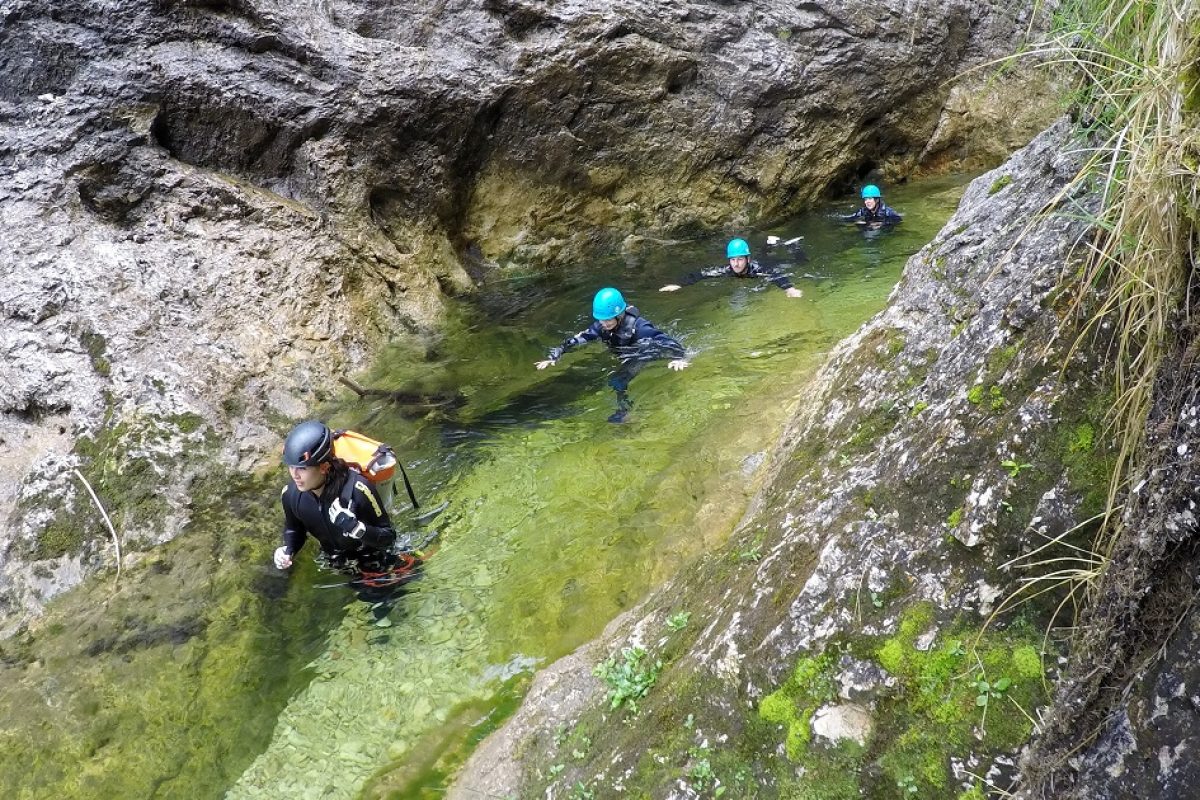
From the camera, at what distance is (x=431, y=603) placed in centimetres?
531

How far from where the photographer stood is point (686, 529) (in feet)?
17.6

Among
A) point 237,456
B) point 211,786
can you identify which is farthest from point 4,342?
point 211,786

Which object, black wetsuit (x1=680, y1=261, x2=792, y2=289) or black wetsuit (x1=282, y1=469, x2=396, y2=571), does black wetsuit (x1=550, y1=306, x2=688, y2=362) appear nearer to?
black wetsuit (x1=680, y1=261, x2=792, y2=289)

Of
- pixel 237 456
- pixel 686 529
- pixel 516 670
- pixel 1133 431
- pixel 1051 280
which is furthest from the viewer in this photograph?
pixel 237 456

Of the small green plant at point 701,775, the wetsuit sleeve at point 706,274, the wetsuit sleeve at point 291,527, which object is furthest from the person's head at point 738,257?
the small green plant at point 701,775

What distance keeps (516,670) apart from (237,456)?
4.17 meters

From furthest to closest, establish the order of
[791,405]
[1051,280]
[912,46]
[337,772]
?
[912,46]
[791,405]
[337,772]
[1051,280]

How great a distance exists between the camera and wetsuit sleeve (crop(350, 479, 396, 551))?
17.6 ft

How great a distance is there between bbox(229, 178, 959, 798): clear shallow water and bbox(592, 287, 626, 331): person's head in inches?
29.2

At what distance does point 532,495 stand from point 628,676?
3197 millimetres

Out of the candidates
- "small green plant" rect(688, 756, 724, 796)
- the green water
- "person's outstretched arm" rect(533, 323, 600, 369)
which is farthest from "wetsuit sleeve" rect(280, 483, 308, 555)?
"small green plant" rect(688, 756, 724, 796)

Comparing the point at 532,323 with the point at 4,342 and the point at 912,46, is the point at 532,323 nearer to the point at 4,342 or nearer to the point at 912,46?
the point at 4,342

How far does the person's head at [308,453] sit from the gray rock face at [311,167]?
2182mm

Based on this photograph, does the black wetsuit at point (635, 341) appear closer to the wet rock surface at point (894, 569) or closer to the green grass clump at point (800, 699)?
the wet rock surface at point (894, 569)
